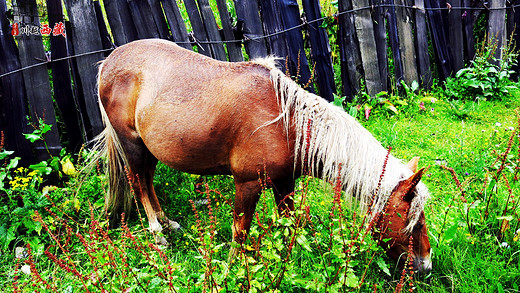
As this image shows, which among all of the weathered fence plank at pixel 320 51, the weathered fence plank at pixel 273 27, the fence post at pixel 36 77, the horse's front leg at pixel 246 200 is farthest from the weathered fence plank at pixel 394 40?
the fence post at pixel 36 77

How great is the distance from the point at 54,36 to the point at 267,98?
8.36 feet

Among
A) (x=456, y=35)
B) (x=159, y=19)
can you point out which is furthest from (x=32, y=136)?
(x=456, y=35)

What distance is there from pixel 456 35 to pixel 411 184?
4.57 metres

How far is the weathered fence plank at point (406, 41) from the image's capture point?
5168mm

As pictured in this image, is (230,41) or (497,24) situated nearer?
(230,41)

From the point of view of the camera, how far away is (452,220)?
262cm

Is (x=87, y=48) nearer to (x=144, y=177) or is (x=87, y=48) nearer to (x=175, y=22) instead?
(x=175, y=22)

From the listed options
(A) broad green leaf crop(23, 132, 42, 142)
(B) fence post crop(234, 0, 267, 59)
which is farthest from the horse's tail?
(B) fence post crop(234, 0, 267, 59)

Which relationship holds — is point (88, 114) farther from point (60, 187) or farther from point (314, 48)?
point (314, 48)

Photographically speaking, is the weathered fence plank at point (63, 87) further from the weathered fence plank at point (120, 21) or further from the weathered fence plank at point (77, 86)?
the weathered fence plank at point (120, 21)

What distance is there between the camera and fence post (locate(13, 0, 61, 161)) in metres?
3.52

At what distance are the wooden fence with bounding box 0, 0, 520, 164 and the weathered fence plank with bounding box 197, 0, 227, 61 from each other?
1 centimetres

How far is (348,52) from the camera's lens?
198 inches

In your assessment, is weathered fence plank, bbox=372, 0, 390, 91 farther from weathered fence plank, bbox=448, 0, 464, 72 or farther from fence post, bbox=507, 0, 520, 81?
fence post, bbox=507, 0, 520, 81
